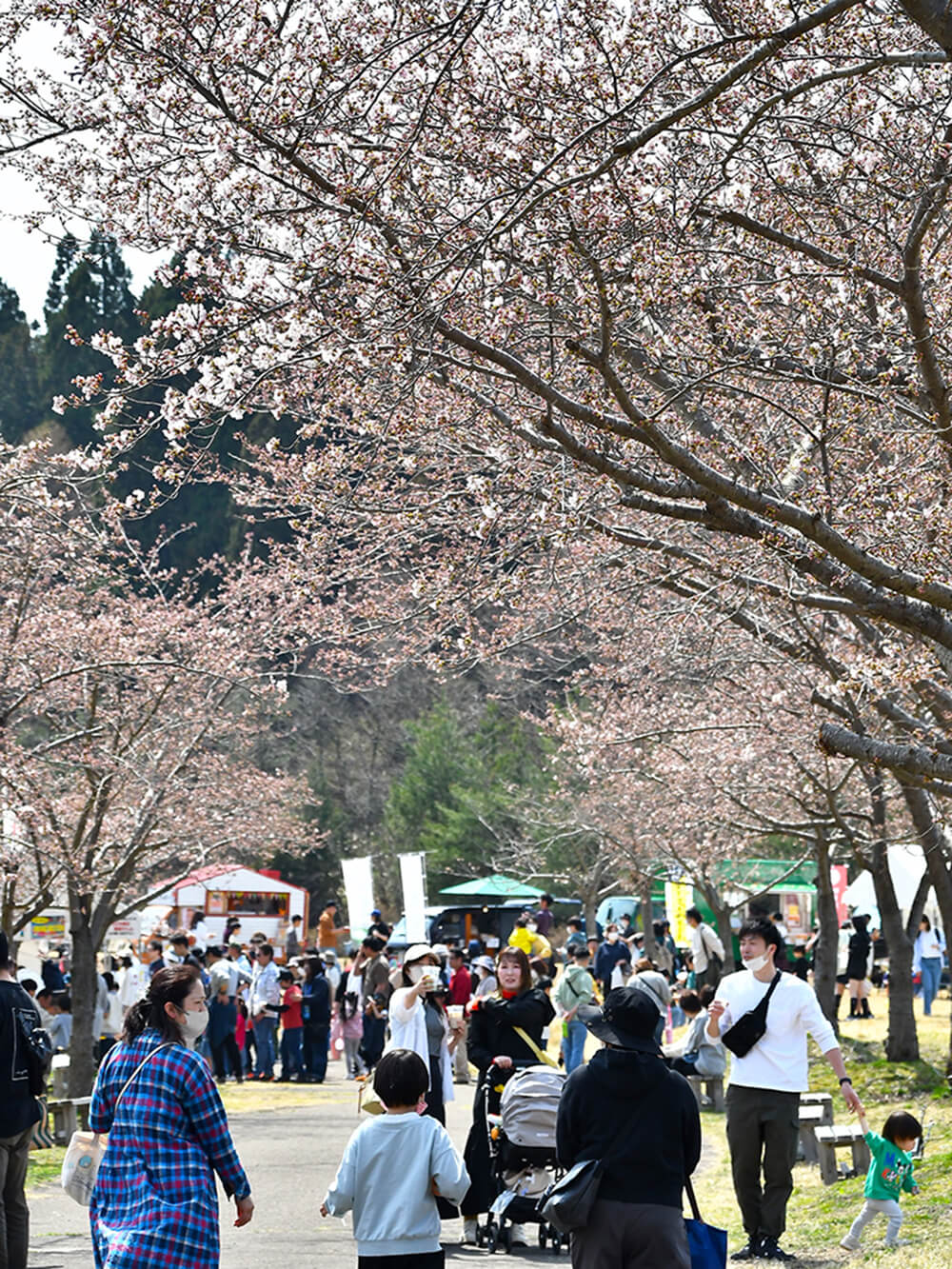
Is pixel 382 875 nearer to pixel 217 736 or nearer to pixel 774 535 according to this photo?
pixel 217 736

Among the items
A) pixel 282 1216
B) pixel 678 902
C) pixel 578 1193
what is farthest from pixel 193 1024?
pixel 678 902

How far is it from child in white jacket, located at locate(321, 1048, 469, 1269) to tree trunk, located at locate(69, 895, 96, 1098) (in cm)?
1216

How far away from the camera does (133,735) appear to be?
61.7 feet

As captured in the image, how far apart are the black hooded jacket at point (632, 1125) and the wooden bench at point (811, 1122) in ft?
21.0

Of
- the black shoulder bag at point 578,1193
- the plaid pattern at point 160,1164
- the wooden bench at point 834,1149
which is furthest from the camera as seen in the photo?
the wooden bench at point 834,1149

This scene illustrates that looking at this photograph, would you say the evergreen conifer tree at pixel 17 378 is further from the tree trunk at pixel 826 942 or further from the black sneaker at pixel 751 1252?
the black sneaker at pixel 751 1252

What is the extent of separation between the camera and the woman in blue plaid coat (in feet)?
15.7

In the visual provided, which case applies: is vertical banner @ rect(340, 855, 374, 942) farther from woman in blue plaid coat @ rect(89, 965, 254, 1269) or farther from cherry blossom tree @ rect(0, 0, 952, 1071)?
woman in blue plaid coat @ rect(89, 965, 254, 1269)

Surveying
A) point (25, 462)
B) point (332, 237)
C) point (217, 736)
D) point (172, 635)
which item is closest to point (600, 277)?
point (332, 237)

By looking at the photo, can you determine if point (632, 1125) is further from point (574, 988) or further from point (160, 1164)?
point (574, 988)

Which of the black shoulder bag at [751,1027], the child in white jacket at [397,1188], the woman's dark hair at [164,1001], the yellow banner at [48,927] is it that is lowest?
the child in white jacket at [397,1188]

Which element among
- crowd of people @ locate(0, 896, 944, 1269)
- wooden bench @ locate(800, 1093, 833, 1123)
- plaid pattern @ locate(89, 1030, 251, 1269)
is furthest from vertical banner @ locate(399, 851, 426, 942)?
plaid pattern @ locate(89, 1030, 251, 1269)

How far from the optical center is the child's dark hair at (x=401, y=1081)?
17.9 feet

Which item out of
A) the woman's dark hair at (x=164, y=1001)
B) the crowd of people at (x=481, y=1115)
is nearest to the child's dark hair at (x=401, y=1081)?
the crowd of people at (x=481, y=1115)
